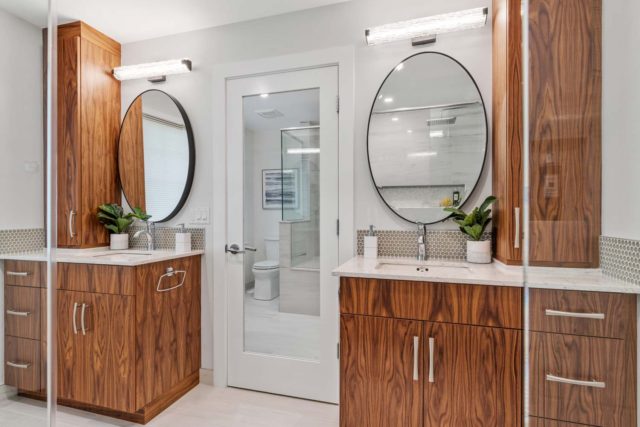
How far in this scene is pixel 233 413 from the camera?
6.33 ft

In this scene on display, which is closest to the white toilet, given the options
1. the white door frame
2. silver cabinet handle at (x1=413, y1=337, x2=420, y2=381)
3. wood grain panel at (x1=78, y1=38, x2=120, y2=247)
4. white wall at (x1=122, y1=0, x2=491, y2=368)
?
the white door frame

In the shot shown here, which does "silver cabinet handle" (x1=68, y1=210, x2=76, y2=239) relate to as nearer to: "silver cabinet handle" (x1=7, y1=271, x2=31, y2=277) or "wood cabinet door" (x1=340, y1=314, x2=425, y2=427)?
"silver cabinet handle" (x1=7, y1=271, x2=31, y2=277)

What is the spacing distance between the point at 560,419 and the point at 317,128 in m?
1.82

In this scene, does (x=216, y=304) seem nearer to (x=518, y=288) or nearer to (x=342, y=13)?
(x=518, y=288)

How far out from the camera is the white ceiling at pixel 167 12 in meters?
2.05

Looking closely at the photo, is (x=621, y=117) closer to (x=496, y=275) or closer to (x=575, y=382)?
(x=496, y=275)

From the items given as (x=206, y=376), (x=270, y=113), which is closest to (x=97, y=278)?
(x=206, y=376)

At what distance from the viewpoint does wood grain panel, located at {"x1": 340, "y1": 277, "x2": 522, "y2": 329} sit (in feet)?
4.43

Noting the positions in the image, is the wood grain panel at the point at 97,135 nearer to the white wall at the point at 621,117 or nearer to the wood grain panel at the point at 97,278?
the wood grain panel at the point at 97,278

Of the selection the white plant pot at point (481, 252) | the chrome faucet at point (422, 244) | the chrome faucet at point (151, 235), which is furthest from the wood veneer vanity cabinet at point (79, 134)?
the white plant pot at point (481, 252)

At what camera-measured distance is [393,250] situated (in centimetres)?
197

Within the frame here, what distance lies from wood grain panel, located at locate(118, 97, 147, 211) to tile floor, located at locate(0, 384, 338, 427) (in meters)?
1.38

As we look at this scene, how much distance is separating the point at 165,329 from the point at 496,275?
186 centimetres

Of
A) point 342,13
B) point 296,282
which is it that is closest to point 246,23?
point 342,13
